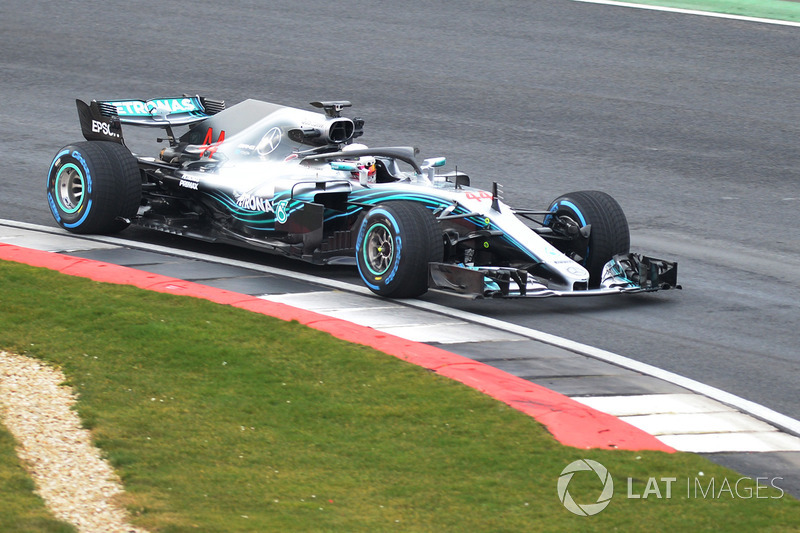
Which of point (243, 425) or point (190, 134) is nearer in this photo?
point (243, 425)

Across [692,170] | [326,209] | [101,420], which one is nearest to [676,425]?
[101,420]

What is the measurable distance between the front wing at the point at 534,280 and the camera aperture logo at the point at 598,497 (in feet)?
11.1

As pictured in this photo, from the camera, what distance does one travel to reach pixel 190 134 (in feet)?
45.2

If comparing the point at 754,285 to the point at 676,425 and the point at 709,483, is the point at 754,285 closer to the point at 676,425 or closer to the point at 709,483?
the point at 676,425

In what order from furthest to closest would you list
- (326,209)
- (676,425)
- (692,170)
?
(692,170), (326,209), (676,425)

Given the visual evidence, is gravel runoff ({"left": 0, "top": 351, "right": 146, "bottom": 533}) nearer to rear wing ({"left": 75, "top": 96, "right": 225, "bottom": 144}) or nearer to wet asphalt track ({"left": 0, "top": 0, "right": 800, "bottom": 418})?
wet asphalt track ({"left": 0, "top": 0, "right": 800, "bottom": 418})

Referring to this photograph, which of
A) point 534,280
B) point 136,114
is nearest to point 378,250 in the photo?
point 534,280

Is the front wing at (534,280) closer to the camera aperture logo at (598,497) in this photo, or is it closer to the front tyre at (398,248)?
the front tyre at (398,248)

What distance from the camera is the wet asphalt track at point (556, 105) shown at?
11.4 metres

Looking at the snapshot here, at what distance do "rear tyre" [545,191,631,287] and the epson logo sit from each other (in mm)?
4914

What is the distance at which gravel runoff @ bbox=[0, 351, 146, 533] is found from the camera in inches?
266

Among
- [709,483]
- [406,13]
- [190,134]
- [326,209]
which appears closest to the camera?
[709,483]

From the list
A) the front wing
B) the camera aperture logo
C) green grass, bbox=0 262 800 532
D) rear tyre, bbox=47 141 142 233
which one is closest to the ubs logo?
rear tyre, bbox=47 141 142 233

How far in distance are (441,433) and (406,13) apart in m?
16.1
